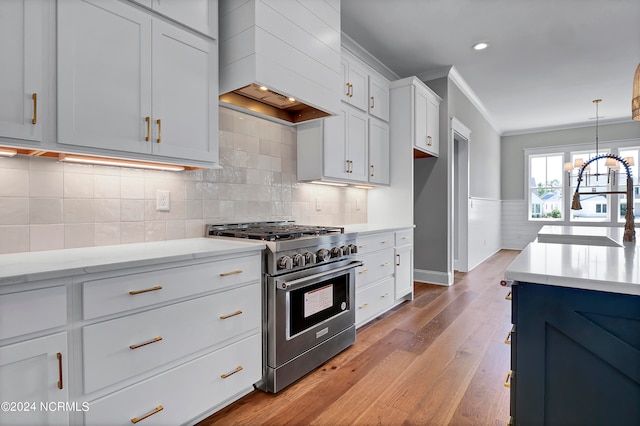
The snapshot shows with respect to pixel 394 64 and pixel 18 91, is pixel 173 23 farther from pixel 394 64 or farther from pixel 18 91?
pixel 394 64

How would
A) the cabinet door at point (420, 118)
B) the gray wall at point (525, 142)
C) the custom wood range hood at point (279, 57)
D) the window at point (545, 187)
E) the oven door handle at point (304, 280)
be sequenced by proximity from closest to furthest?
the oven door handle at point (304, 280)
the custom wood range hood at point (279, 57)
the cabinet door at point (420, 118)
the gray wall at point (525, 142)
the window at point (545, 187)

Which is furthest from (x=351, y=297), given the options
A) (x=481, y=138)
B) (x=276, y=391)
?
(x=481, y=138)

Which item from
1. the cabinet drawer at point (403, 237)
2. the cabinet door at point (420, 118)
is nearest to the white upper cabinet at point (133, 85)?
the cabinet drawer at point (403, 237)

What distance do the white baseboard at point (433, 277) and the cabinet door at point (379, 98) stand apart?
6.97ft

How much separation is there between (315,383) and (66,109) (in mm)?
1903

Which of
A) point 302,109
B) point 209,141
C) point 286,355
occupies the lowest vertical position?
point 286,355

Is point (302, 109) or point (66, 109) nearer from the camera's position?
point (66, 109)

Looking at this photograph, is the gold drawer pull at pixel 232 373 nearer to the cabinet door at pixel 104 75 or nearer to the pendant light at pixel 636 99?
the cabinet door at pixel 104 75

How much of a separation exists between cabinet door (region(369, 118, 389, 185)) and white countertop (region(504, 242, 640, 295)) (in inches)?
84.7

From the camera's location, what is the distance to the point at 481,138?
244 inches

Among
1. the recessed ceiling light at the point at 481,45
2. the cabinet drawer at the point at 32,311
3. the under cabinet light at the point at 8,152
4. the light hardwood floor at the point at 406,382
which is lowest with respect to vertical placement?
the light hardwood floor at the point at 406,382

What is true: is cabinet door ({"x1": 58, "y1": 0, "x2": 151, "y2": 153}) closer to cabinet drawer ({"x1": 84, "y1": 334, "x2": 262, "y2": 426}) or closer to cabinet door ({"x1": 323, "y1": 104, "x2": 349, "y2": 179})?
cabinet drawer ({"x1": 84, "y1": 334, "x2": 262, "y2": 426})

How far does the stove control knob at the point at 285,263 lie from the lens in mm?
1923

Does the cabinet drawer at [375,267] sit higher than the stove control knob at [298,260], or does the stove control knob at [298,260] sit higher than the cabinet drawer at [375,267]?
the stove control knob at [298,260]
